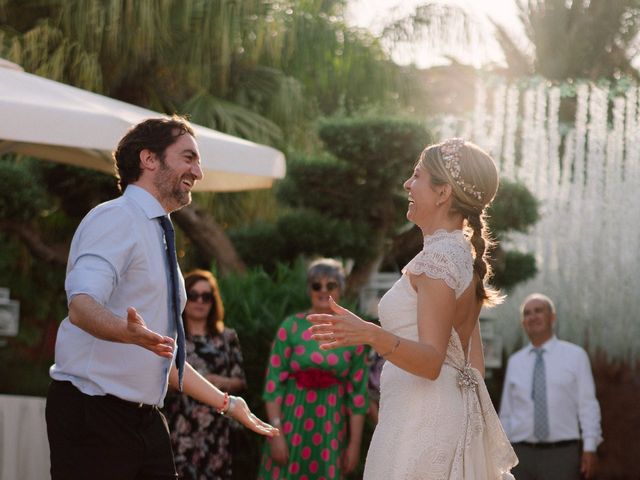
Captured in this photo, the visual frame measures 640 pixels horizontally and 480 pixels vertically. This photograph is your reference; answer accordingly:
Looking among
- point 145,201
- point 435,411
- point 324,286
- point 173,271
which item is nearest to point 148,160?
point 145,201

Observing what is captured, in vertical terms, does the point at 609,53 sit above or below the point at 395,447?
above

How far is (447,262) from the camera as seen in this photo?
346 cm

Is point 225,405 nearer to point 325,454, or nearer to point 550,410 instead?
point 325,454

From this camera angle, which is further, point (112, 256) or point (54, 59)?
point (54, 59)

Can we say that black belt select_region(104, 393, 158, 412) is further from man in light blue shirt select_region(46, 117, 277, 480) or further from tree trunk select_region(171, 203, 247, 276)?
tree trunk select_region(171, 203, 247, 276)

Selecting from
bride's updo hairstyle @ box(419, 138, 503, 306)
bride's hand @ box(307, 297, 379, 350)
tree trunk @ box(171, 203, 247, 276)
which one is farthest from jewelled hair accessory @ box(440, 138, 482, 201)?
tree trunk @ box(171, 203, 247, 276)

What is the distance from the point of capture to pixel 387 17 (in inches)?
638

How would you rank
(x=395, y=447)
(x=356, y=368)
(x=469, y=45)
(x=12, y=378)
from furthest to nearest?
(x=469, y=45) < (x=12, y=378) < (x=356, y=368) < (x=395, y=447)

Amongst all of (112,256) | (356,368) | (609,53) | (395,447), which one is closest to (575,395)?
(356,368)

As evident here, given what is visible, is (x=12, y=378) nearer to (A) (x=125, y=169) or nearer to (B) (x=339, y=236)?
(B) (x=339, y=236)

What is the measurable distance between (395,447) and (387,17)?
43.2 feet

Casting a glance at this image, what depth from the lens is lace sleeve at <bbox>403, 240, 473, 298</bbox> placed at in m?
3.44

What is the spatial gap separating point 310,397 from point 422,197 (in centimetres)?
312

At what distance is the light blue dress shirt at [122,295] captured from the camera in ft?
10.9
